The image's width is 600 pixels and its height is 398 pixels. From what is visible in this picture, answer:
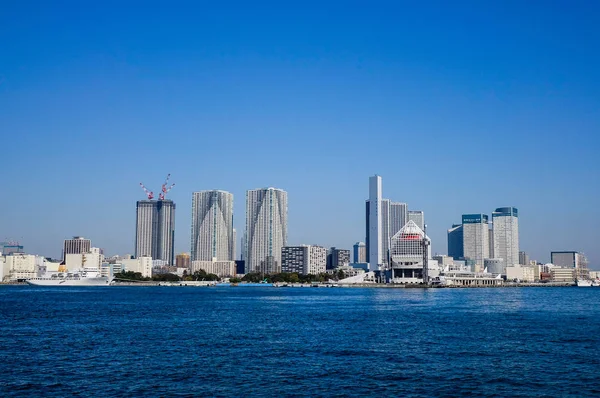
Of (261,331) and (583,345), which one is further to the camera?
(261,331)

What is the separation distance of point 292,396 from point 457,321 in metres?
38.2

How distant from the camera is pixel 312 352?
39.6 metres

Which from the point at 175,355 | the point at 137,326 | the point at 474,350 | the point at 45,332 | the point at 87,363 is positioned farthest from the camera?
the point at 137,326

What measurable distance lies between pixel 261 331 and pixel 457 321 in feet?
70.0

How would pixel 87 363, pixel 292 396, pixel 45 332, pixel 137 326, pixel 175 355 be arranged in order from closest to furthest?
pixel 292 396 < pixel 87 363 < pixel 175 355 < pixel 45 332 < pixel 137 326

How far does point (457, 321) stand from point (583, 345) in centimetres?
1950

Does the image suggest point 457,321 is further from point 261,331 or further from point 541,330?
point 261,331

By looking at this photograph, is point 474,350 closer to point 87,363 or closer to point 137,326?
point 87,363

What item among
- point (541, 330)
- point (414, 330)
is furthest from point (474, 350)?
point (541, 330)

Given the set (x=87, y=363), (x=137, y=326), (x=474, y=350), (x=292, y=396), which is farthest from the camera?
(x=137, y=326)

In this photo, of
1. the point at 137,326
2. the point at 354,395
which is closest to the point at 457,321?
the point at 137,326

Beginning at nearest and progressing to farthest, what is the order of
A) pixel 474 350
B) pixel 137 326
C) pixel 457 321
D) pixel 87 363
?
pixel 87 363 → pixel 474 350 → pixel 137 326 → pixel 457 321

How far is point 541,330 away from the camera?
53.1 meters

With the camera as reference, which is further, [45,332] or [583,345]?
[45,332]
